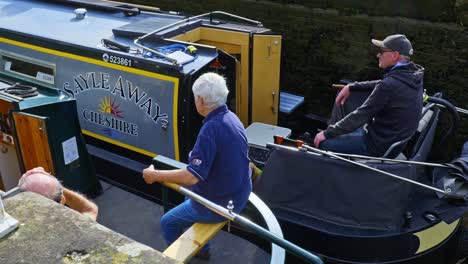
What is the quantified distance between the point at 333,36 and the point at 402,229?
318 cm

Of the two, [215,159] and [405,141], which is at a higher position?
[215,159]

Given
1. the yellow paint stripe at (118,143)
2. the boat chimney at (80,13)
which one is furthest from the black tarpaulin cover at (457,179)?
the boat chimney at (80,13)

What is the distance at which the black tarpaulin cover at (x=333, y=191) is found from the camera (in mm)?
A: 3371

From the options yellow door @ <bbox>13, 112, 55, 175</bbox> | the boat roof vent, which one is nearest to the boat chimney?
the boat roof vent

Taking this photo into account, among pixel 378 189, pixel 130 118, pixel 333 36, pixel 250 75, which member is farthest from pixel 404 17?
pixel 130 118

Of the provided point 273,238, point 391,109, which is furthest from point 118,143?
point 273,238

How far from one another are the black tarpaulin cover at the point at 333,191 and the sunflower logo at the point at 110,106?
1519mm

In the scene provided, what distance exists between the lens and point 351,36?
5.89 metres

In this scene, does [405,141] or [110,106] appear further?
[110,106]

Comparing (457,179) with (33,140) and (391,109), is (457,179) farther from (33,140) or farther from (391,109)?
(33,140)

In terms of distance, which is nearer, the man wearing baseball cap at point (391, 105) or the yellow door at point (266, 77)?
the man wearing baseball cap at point (391, 105)

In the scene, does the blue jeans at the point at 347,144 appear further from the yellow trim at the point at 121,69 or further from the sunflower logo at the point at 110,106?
the sunflower logo at the point at 110,106

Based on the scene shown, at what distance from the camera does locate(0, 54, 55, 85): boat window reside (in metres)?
4.66

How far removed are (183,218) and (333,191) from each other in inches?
45.4
